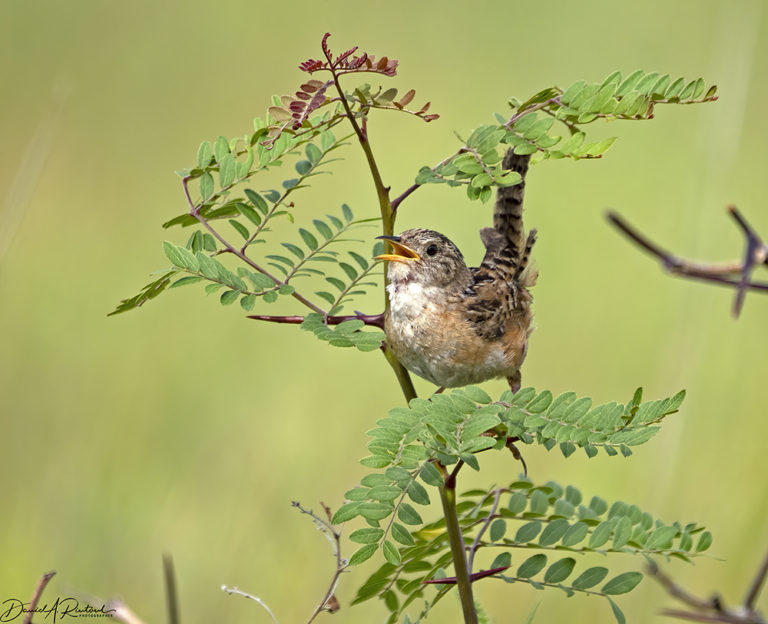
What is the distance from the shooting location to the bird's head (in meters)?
3.32

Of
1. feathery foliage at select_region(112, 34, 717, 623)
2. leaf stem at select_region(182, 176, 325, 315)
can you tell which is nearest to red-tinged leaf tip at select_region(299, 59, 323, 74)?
feathery foliage at select_region(112, 34, 717, 623)

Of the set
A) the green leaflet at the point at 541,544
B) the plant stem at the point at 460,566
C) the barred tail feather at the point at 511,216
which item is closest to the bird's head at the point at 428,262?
the barred tail feather at the point at 511,216

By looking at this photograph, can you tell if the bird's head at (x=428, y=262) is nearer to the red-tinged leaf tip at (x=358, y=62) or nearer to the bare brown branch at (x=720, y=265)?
the red-tinged leaf tip at (x=358, y=62)

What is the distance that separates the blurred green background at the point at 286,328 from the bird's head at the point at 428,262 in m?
1.13

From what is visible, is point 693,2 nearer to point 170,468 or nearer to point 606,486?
point 606,486

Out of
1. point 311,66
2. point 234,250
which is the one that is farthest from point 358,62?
point 234,250

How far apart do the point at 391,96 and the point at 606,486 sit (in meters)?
4.04

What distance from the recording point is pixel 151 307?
22.7 feet

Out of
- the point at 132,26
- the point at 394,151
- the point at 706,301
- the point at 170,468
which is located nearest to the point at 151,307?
the point at 170,468

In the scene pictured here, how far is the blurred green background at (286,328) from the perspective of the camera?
448 cm

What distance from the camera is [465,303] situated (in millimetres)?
3279

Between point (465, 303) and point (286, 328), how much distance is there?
4.04 meters

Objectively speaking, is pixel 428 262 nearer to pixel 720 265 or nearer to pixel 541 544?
pixel 541 544

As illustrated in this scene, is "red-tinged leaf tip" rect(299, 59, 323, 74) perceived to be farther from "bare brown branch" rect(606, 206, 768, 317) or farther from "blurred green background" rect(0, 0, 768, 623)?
"bare brown branch" rect(606, 206, 768, 317)
